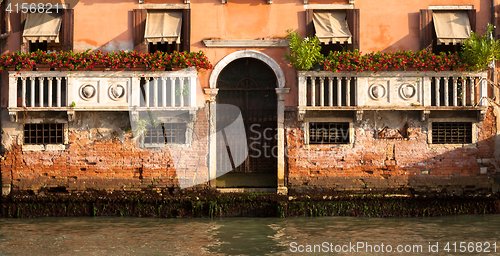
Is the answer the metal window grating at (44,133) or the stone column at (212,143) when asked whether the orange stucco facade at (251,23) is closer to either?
the stone column at (212,143)

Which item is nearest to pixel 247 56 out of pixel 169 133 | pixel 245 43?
pixel 245 43

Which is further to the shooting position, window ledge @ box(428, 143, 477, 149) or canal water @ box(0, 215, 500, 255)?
window ledge @ box(428, 143, 477, 149)

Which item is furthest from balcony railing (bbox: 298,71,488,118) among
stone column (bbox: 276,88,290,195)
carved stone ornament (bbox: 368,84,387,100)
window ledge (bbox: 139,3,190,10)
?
window ledge (bbox: 139,3,190,10)

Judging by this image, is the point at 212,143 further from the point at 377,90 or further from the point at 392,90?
the point at 392,90

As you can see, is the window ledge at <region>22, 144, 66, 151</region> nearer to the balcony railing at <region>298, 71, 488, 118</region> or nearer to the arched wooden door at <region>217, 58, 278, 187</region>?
the arched wooden door at <region>217, 58, 278, 187</region>

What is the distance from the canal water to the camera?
8.21 metres

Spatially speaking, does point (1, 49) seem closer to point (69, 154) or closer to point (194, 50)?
point (69, 154)

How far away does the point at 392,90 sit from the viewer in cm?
1117

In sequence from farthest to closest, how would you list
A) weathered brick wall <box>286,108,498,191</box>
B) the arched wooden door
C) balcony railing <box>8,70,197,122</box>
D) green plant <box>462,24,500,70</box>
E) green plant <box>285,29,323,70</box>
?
the arched wooden door < weathered brick wall <box>286,108,498,191</box> < balcony railing <box>8,70,197,122</box> < green plant <box>285,29,323,70</box> < green plant <box>462,24,500,70</box>

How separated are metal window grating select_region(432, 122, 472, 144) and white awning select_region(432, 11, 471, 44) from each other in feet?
6.22

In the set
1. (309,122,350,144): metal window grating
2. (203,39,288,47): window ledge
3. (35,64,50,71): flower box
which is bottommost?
(309,122,350,144): metal window grating

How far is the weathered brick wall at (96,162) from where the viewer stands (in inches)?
448

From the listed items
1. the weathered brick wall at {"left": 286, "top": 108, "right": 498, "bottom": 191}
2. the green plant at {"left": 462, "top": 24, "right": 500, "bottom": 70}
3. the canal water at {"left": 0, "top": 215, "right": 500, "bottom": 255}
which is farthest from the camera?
the weathered brick wall at {"left": 286, "top": 108, "right": 498, "bottom": 191}

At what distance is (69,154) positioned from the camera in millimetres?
11430
